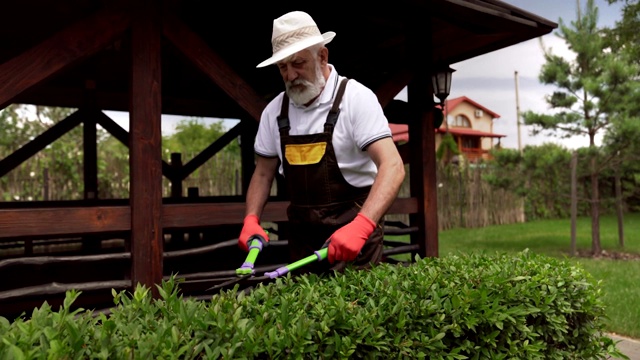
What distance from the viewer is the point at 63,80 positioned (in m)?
7.47

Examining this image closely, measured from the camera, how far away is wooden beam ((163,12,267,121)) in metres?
3.95

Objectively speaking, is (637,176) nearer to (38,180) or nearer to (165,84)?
(165,84)

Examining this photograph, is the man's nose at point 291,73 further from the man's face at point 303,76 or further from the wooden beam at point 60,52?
the wooden beam at point 60,52

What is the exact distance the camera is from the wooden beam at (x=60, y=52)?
3.35 meters

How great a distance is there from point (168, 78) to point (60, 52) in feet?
14.5

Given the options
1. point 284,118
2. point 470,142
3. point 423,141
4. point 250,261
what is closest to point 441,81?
point 423,141

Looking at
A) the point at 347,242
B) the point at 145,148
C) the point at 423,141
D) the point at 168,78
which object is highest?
the point at 168,78

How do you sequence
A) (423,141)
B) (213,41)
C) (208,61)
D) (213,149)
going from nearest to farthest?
(208,61) < (423,141) < (213,41) < (213,149)

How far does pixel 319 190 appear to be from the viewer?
2.99 m

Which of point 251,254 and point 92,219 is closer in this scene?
point 251,254

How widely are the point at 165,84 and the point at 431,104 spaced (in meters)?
4.44

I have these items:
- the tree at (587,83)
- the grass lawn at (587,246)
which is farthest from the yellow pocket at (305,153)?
the tree at (587,83)

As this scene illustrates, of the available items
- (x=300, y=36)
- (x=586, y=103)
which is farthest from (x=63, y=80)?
(x=586, y=103)

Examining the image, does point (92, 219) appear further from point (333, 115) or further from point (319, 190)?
point (333, 115)
